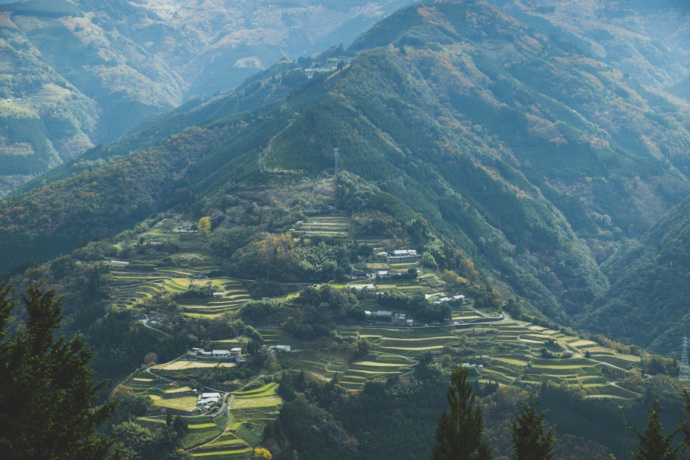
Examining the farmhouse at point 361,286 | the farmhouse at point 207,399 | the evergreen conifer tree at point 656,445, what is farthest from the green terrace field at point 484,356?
the evergreen conifer tree at point 656,445

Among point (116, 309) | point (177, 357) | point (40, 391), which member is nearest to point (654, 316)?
point (177, 357)

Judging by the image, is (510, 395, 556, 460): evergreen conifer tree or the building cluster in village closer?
(510, 395, 556, 460): evergreen conifer tree

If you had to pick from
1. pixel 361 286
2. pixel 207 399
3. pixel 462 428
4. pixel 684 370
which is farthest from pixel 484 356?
pixel 462 428

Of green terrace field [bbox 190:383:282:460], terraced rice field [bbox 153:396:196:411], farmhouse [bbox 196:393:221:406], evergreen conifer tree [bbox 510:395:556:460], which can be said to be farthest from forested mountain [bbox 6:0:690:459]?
evergreen conifer tree [bbox 510:395:556:460]

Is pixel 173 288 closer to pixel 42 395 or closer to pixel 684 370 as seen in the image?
pixel 42 395

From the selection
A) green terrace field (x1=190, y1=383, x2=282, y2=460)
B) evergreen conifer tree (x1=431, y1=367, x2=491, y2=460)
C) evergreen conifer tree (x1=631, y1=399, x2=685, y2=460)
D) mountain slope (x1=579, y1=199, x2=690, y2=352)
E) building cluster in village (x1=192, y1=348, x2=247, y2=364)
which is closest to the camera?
evergreen conifer tree (x1=431, y1=367, x2=491, y2=460)

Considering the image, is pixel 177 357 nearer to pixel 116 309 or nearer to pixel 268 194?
pixel 116 309

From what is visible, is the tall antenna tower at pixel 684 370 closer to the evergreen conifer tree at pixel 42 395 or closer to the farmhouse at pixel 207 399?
the farmhouse at pixel 207 399

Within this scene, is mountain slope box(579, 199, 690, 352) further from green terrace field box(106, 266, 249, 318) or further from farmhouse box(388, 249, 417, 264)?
green terrace field box(106, 266, 249, 318)
